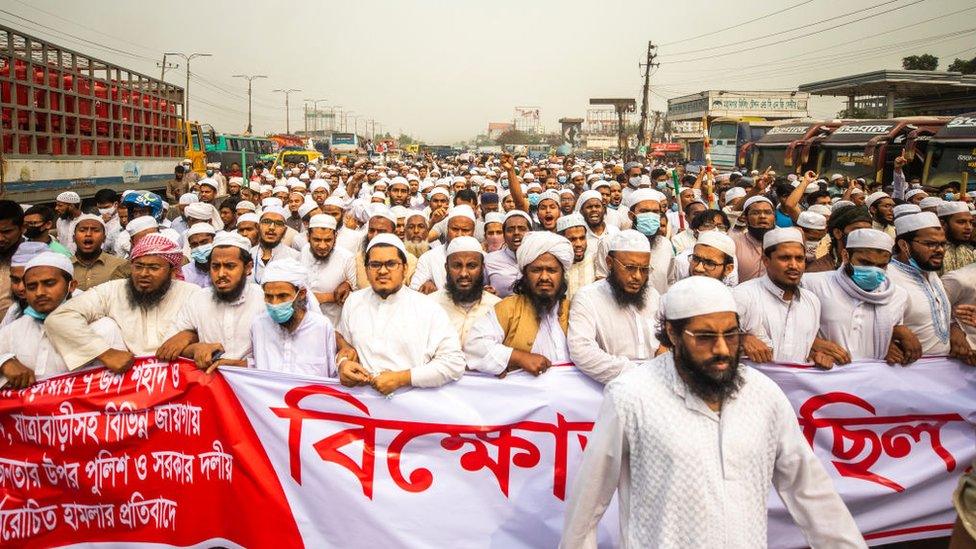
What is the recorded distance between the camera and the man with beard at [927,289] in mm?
3381

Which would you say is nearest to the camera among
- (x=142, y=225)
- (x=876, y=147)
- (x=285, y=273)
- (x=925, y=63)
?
(x=285, y=273)

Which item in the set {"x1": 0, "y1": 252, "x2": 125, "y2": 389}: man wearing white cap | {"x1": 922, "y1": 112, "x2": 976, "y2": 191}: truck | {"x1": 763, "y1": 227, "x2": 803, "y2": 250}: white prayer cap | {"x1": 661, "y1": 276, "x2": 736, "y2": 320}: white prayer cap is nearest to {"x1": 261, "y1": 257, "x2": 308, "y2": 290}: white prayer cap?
{"x1": 0, "y1": 252, "x2": 125, "y2": 389}: man wearing white cap

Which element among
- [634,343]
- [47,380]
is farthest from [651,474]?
[47,380]

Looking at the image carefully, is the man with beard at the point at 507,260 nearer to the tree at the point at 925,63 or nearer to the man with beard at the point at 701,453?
the man with beard at the point at 701,453

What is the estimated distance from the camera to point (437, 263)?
4875 mm

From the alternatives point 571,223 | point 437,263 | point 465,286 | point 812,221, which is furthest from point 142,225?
point 812,221

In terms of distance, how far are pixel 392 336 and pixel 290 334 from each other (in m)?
0.57

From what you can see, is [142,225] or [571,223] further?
[142,225]

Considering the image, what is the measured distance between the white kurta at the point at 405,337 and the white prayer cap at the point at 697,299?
130 centimetres

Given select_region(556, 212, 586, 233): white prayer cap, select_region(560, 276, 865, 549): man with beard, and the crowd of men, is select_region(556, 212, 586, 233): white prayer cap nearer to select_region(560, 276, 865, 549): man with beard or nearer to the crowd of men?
the crowd of men

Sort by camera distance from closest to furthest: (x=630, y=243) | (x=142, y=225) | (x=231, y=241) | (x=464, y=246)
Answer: (x=630, y=243) < (x=231, y=241) < (x=464, y=246) < (x=142, y=225)

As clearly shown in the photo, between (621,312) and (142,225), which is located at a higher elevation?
(142,225)

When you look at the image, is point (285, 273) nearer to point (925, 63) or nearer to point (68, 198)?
point (68, 198)

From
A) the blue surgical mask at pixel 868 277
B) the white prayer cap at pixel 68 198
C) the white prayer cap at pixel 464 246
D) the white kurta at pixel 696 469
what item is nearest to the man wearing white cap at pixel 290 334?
the white prayer cap at pixel 464 246
